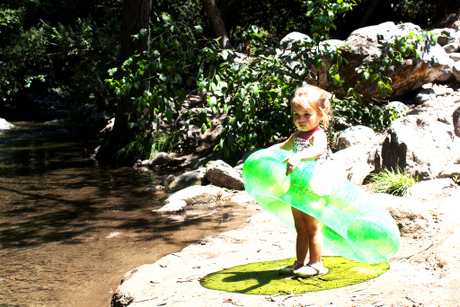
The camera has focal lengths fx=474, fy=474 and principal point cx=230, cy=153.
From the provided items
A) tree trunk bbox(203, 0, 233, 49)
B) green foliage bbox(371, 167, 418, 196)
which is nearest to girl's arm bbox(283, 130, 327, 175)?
green foliage bbox(371, 167, 418, 196)

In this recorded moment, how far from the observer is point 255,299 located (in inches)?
125

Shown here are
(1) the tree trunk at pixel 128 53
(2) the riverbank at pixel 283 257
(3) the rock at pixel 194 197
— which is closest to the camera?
(2) the riverbank at pixel 283 257

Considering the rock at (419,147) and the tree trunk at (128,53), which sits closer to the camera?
the rock at (419,147)

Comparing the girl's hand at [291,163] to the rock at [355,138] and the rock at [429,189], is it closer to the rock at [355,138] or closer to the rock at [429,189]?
the rock at [429,189]

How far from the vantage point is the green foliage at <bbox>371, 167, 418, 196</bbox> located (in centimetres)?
543

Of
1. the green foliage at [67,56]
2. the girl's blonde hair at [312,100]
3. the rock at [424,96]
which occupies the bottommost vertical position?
the rock at [424,96]

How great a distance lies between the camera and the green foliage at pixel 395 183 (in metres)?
5.43

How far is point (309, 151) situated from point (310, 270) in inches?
→ 34.1

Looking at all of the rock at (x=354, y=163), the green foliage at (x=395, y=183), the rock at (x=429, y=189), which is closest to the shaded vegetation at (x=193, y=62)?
the rock at (x=354, y=163)

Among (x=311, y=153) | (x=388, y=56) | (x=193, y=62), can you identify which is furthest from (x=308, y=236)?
(x=388, y=56)

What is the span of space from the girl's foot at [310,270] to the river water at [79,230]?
1.60 meters

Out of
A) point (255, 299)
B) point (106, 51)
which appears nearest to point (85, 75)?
point (106, 51)

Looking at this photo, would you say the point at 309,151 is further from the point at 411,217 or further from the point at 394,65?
the point at 394,65

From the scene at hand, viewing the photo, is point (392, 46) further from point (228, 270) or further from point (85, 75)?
point (85, 75)
